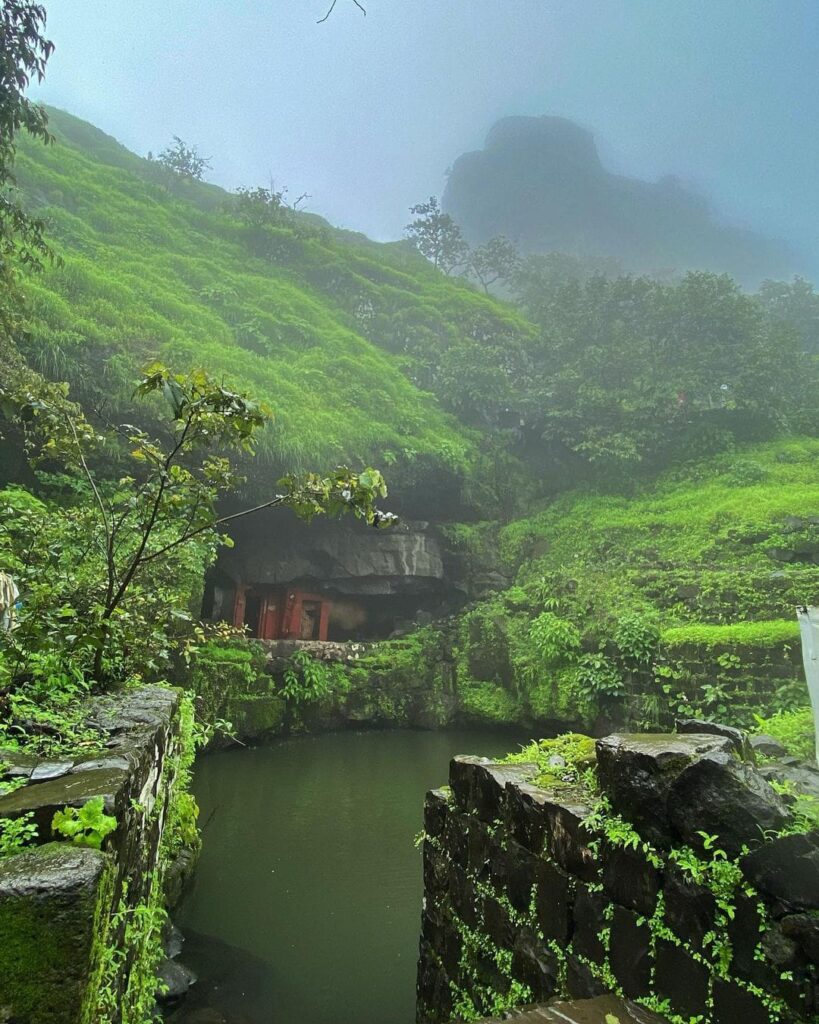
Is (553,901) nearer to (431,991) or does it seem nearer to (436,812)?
(436,812)

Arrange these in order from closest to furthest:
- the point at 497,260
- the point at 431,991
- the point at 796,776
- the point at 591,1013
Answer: the point at 591,1013
the point at 796,776
the point at 431,991
the point at 497,260

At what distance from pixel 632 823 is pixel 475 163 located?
230 ft

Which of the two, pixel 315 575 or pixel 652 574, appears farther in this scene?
pixel 315 575

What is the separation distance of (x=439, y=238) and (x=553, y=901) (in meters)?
34.0

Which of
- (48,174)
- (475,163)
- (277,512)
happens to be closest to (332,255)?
(48,174)

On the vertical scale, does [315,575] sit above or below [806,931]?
above

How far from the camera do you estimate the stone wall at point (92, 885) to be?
4.62 feet

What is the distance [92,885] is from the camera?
150cm

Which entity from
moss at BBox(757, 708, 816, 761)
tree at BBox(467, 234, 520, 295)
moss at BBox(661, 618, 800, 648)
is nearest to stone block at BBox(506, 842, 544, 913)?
moss at BBox(757, 708, 816, 761)

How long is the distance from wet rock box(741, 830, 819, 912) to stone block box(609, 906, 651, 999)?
0.56 m

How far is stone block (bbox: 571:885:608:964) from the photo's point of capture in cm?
239

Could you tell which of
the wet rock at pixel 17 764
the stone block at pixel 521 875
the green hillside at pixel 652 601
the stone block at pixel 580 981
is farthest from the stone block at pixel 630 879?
the green hillside at pixel 652 601

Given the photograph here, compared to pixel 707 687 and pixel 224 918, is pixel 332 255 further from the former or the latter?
pixel 224 918

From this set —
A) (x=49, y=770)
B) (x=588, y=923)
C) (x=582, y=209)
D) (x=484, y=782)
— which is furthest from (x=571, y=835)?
(x=582, y=209)
